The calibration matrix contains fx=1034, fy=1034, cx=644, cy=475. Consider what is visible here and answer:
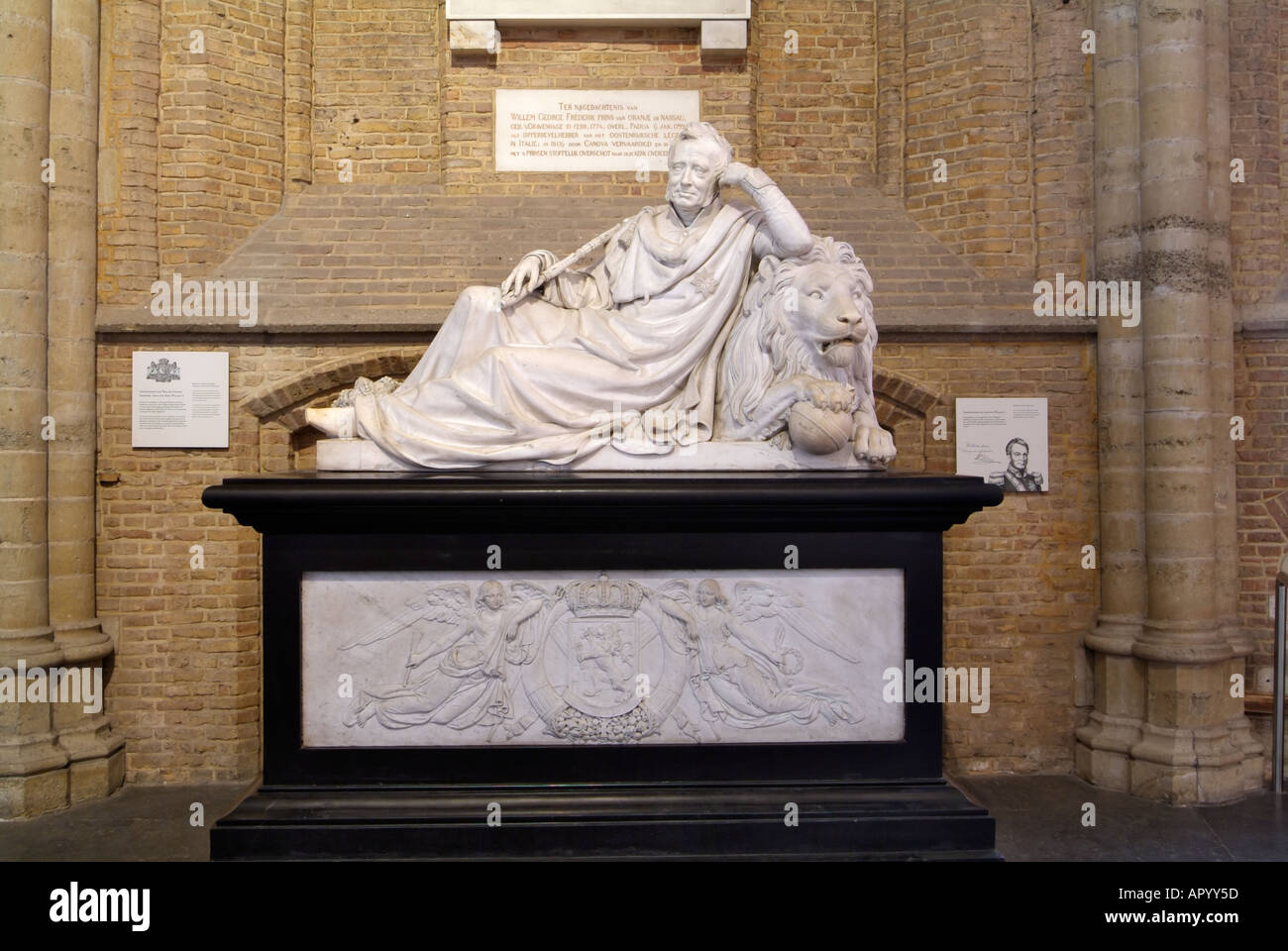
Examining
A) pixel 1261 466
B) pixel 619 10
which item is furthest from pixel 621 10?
pixel 1261 466

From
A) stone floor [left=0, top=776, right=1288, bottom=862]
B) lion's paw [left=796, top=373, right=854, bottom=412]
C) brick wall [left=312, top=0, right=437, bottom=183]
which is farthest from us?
brick wall [left=312, top=0, right=437, bottom=183]

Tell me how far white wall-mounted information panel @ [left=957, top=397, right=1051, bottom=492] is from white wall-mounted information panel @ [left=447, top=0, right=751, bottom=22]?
274cm

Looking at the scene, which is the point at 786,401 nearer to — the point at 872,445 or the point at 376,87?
the point at 872,445

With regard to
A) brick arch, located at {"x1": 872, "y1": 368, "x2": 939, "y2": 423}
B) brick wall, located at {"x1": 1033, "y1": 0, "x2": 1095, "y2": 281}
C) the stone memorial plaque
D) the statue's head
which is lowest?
the stone memorial plaque

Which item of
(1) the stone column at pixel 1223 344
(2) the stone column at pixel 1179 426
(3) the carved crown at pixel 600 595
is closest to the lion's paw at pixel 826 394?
(3) the carved crown at pixel 600 595

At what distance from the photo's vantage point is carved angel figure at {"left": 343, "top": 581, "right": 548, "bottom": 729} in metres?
3.63

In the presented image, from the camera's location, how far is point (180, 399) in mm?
5758

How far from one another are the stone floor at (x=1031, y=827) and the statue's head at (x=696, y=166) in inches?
127

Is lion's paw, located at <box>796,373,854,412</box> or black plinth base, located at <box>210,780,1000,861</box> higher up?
lion's paw, located at <box>796,373,854,412</box>

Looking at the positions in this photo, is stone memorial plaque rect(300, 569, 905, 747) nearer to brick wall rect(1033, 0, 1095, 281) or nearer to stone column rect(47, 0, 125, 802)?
stone column rect(47, 0, 125, 802)

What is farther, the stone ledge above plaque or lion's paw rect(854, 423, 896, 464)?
the stone ledge above plaque

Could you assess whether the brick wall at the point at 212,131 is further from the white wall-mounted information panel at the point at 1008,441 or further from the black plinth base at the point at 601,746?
the white wall-mounted information panel at the point at 1008,441

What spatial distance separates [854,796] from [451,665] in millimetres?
1475

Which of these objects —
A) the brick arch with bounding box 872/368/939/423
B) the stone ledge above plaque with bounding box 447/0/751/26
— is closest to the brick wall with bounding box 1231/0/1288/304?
the brick arch with bounding box 872/368/939/423
